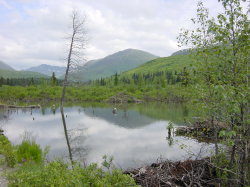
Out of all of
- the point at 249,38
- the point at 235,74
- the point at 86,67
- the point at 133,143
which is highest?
the point at 86,67

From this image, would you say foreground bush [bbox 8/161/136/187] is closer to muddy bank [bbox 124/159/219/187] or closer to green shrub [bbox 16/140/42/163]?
muddy bank [bbox 124/159/219/187]

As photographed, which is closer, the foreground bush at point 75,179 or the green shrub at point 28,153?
the foreground bush at point 75,179

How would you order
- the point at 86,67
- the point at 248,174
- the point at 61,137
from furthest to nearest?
the point at 86,67 → the point at 61,137 → the point at 248,174

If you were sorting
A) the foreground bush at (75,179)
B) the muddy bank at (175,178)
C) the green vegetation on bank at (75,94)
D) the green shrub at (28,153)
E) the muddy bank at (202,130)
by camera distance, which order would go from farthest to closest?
1. the green vegetation on bank at (75,94)
2. the muddy bank at (202,130)
3. the green shrub at (28,153)
4. the muddy bank at (175,178)
5. the foreground bush at (75,179)

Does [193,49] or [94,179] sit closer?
[94,179]

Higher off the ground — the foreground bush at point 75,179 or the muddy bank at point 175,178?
the foreground bush at point 75,179

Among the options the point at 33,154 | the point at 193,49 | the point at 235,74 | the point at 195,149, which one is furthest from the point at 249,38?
the point at 195,149

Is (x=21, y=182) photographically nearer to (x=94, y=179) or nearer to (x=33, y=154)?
(x=94, y=179)

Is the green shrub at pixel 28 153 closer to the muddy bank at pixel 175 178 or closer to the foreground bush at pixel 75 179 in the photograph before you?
the muddy bank at pixel 175 178

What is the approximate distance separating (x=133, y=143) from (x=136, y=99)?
69.2 m

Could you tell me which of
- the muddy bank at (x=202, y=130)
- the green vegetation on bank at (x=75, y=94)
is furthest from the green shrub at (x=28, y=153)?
the green vegetation on bank at (x=75, y=94)

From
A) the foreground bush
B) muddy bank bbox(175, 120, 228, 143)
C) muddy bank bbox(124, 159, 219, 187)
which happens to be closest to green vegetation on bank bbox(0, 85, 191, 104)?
muddy bank bbox(175, 120, 228, 143)

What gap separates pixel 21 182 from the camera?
545cm

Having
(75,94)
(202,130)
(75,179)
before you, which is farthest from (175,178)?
(75,94)
